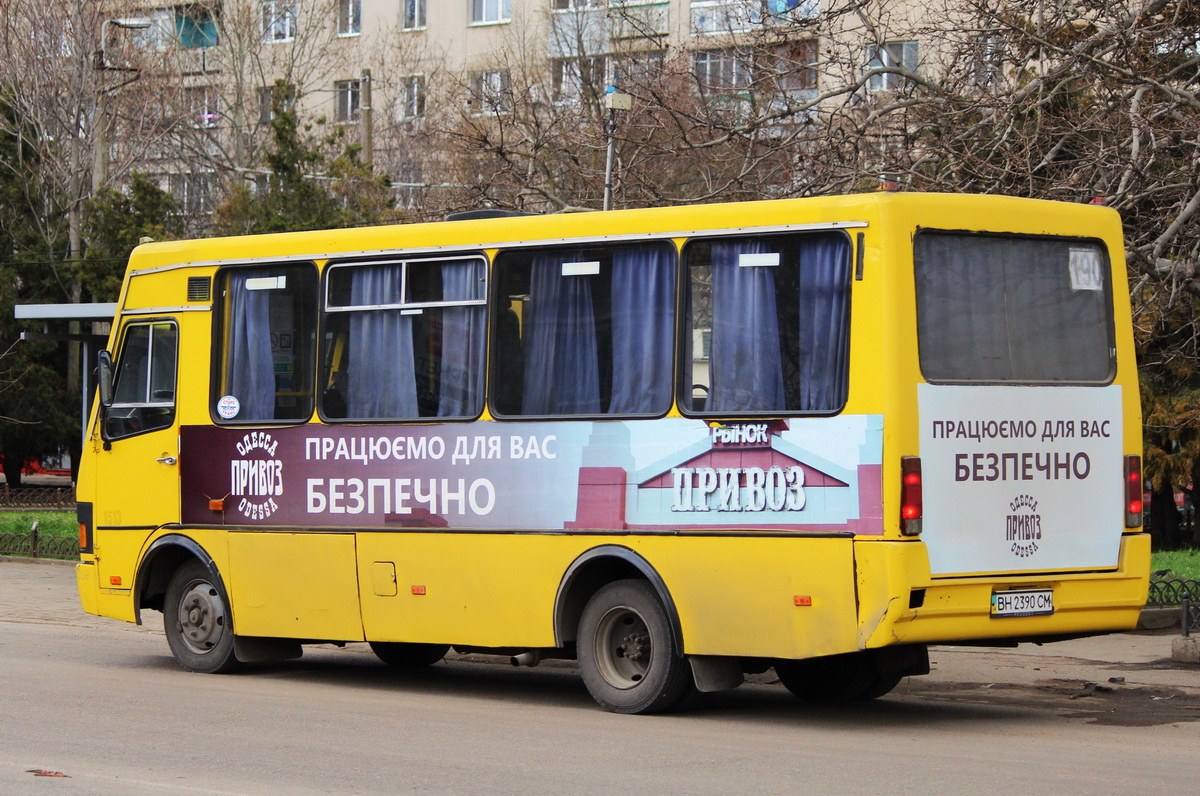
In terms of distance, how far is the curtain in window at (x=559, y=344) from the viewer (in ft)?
34.3

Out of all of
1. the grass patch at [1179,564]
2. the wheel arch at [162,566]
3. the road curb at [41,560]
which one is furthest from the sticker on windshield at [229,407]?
the road curb at [41,560]

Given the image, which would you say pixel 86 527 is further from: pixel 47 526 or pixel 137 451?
pixel 47 526

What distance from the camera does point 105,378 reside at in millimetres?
13047

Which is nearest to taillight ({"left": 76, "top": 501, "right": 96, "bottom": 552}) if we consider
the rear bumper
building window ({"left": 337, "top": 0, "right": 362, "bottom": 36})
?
the rear bumper

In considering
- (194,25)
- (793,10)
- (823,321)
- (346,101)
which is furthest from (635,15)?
(346,101)

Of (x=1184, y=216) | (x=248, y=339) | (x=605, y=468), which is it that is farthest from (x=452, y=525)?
(x=1184, y=216)

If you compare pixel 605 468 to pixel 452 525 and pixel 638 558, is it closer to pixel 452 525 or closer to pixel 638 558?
pixel 638 558

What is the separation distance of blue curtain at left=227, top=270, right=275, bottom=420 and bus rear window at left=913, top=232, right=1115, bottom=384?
16.1 feet

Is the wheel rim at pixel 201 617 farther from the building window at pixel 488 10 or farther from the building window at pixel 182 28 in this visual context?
the building window at pixel 488 10

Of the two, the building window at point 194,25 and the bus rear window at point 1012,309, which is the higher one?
the building window at point 194,25

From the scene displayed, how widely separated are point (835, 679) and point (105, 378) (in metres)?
5.98

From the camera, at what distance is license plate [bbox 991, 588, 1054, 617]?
9.41 metres

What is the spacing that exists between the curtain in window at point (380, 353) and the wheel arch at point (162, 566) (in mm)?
1721

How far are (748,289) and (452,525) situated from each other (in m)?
2.61
